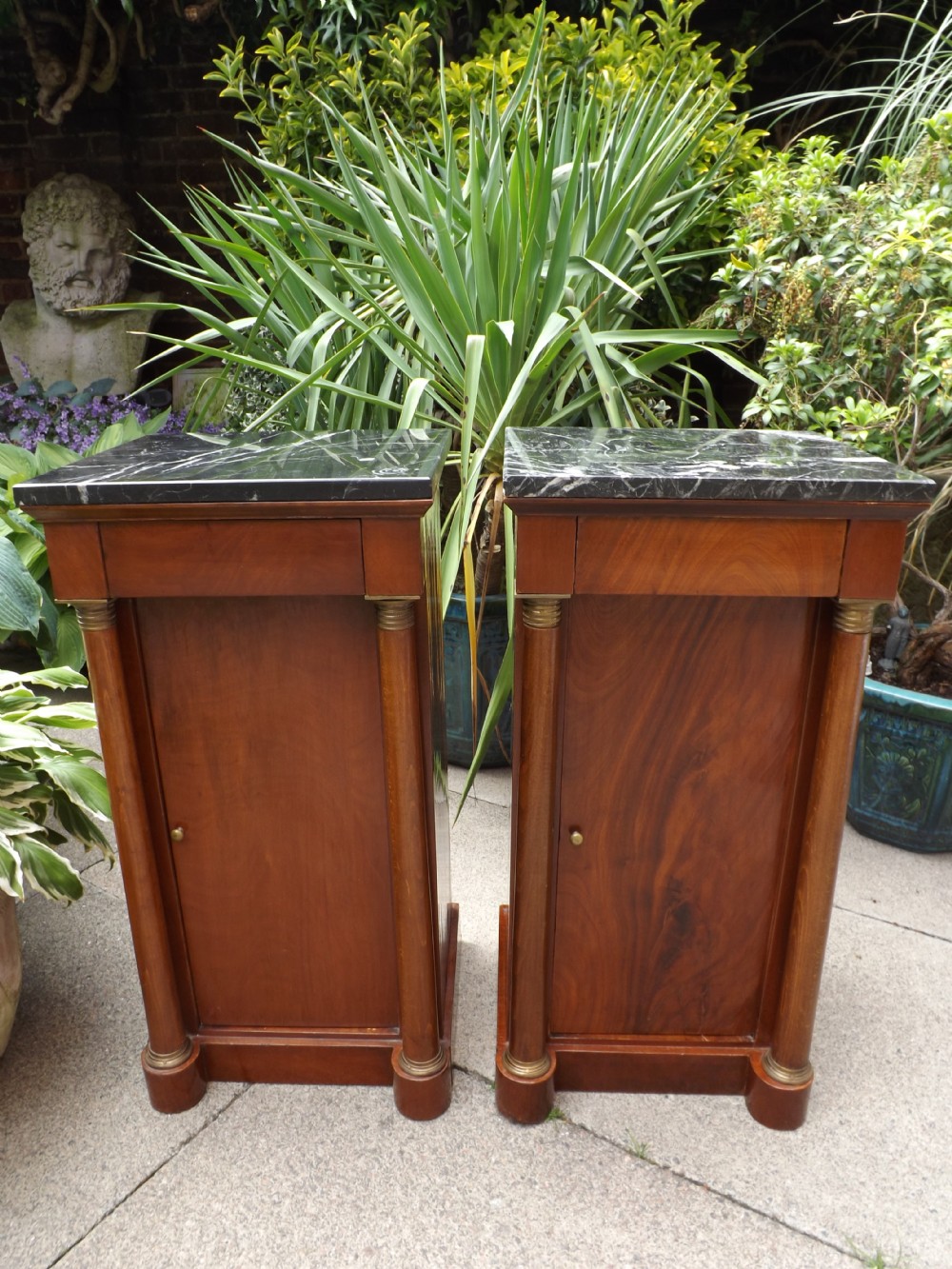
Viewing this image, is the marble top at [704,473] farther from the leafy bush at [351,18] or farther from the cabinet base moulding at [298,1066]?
the leafy bush at [351,18]

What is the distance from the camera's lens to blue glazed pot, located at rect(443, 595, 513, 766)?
7.52ft

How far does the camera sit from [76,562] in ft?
3.41

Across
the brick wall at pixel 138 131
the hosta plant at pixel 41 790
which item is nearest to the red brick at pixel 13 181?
the brick wall at pixel 138 131

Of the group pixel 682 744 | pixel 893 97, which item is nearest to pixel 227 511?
pixel 682 744

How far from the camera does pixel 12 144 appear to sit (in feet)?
13.8

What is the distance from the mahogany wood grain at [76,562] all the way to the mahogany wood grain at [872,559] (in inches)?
36.7

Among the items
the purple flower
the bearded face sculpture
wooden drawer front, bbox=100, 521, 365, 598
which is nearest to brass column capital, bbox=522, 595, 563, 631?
wooden drawer front, bbox=100, 521, 365, 598

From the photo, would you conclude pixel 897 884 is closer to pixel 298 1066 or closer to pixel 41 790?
pixel 298 1066

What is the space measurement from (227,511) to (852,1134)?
4.29 ft

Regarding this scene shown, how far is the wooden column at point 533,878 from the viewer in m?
1.09

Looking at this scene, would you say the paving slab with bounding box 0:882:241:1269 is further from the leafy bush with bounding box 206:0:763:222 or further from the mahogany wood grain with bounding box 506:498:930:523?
the leafy bush with bounding box 206:0:763:222

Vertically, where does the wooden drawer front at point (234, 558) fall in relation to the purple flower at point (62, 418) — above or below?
above

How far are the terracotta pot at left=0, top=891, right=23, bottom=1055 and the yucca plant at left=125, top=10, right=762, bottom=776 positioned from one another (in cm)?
91

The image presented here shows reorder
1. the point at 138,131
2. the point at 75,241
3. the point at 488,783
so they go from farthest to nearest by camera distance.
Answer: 1. the point at 138,131
2. the point at 75,241
3. the point at 488,783
